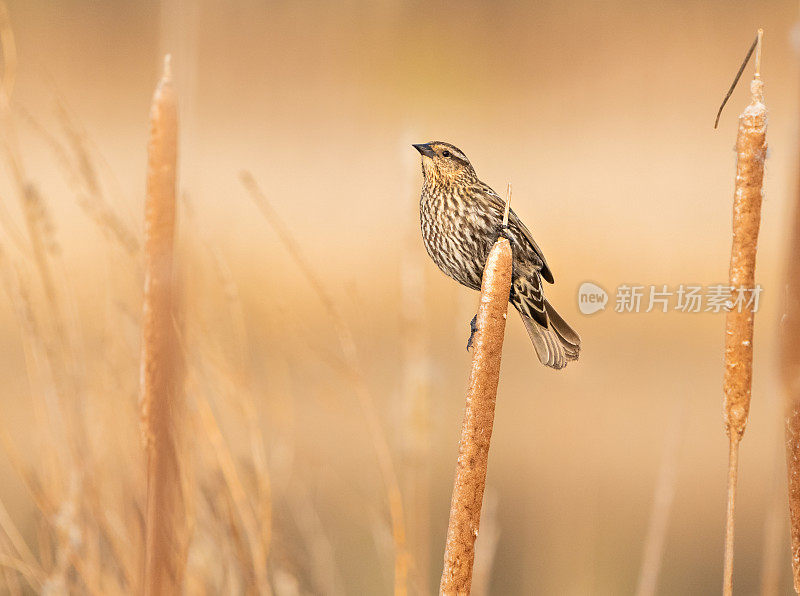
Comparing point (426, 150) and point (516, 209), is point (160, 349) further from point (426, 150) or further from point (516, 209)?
point (516, 209)

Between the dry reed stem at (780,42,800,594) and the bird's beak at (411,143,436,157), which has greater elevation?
the bird's beak at (411,143,436,157)

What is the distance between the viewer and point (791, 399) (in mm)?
870

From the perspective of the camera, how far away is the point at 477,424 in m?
0.68

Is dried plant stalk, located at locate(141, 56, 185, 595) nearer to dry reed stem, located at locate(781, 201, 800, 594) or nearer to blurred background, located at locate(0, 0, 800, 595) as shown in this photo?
dry reed stem, located at locate(781, 201, 800, 594)

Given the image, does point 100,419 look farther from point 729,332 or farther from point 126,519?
point 729,332

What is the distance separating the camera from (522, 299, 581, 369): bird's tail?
36.9 inches

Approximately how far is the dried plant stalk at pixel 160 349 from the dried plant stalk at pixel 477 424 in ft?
0.80

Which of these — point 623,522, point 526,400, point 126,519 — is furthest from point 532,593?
point 126,519

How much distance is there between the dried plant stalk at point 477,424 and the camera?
669mm

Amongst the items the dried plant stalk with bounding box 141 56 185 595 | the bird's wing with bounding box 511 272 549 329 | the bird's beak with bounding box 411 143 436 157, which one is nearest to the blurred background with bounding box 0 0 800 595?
the bird's beak with bounding box 411 143 436 157

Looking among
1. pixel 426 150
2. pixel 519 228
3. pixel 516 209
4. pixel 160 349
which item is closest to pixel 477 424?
pixel 160 349

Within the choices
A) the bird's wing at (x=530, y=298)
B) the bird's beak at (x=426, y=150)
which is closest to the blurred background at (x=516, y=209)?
the bird's beak at (x=426, y=150)

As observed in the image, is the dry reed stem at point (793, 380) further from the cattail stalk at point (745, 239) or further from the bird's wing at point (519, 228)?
the bird's wing at point (519, 228)

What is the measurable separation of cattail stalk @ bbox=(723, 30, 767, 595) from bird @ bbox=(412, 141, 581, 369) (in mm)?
185
